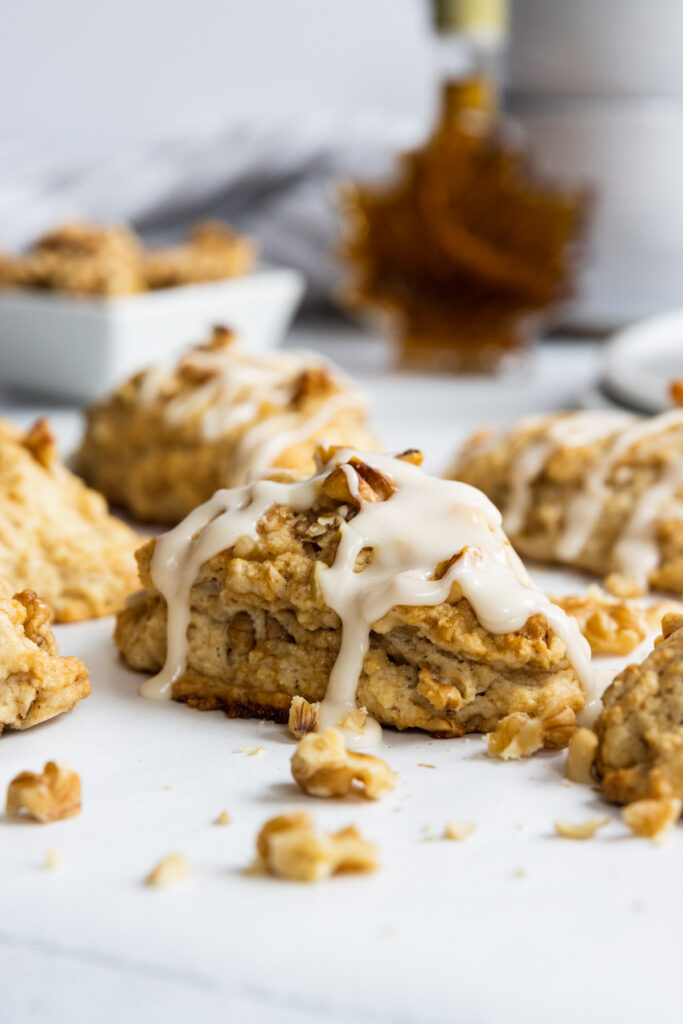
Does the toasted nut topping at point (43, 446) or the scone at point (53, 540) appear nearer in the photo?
the scone at point (53, 540)

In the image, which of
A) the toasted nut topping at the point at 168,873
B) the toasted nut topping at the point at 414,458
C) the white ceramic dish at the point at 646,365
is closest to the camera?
the toasted nut topping at the point at 168,873

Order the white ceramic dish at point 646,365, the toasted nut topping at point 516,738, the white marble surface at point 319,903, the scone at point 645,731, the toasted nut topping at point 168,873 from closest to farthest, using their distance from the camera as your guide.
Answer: the white marble surface at point 319,903, the toasted nut topping at point 168,873, the scone at point 645,731, the toasted nut topping at point 516,738, the white ceramic dish at point 646,365

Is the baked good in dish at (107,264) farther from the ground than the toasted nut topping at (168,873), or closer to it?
closer to it

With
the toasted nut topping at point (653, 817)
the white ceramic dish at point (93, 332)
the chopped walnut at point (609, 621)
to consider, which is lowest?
the white ceramic dish at point (93, 332)

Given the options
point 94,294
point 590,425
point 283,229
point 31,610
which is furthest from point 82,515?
point 283,229

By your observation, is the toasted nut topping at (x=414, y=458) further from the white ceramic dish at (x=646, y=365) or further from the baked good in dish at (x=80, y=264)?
the baked good in dish at (x=80, y=264)

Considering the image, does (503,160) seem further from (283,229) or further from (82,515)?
(82,515)

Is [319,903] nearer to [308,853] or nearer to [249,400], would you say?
[308,853]

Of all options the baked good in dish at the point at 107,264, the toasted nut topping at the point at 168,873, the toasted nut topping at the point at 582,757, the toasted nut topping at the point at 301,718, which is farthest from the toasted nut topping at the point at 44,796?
the baked good in dish at the point at 107,264
